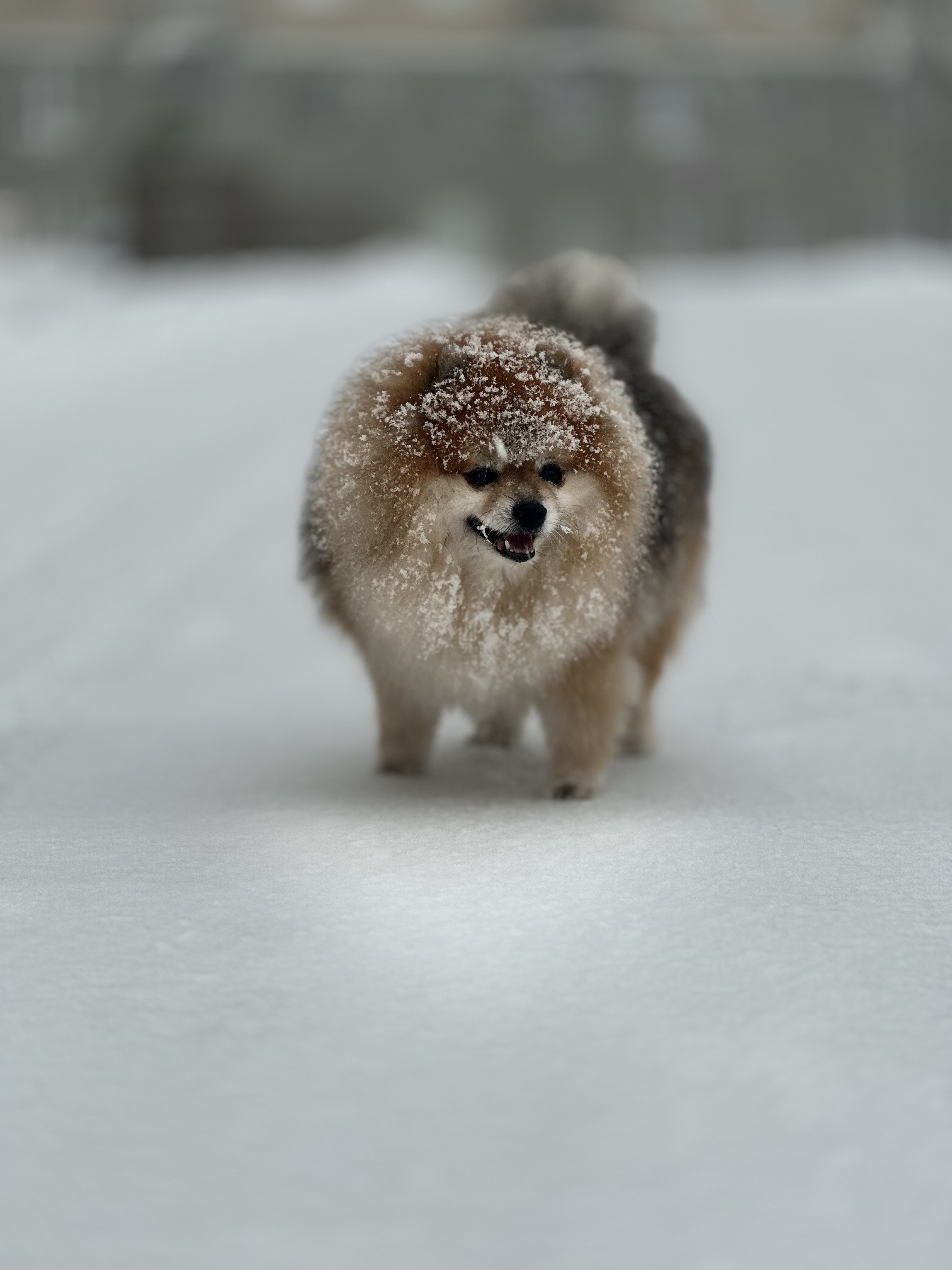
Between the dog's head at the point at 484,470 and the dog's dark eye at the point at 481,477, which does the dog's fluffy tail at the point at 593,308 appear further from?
the dog's dark eye at the point at 481,477

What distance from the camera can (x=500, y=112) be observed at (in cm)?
2781

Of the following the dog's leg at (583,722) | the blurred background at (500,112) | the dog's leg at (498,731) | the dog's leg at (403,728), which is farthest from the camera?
the blurred background at (500,112)

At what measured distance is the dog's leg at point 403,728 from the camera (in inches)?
135

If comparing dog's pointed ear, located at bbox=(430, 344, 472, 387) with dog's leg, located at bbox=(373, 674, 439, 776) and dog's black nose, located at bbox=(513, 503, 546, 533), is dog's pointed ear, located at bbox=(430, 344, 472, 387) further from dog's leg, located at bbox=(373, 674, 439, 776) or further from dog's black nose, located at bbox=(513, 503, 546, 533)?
dog's leg, located at bbox=(373, 674, 439, 776)

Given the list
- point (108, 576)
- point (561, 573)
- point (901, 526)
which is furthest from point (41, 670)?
point (901, 526)

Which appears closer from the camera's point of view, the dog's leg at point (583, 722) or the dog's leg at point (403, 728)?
the dog's leg at point (583, 722)

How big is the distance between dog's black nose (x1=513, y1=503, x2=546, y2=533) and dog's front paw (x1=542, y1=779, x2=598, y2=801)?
73cm

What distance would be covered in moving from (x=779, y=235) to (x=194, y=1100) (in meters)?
27.6

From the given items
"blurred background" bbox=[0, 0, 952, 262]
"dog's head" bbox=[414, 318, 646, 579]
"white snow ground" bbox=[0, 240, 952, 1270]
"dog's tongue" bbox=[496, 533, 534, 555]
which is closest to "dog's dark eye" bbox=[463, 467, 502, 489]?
"dog's head" bbox=[414, 318, 646, 579]

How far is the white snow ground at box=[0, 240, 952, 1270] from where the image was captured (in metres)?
1.69

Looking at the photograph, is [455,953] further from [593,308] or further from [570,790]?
[593,308]

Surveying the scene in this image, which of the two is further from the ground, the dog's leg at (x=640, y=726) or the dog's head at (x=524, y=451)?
the dog's head at (x=524, y=451)

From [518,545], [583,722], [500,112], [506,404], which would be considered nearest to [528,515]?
[518,545]

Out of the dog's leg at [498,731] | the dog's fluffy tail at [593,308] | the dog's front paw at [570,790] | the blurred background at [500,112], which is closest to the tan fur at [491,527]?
the dog's front paw at [570,790]
